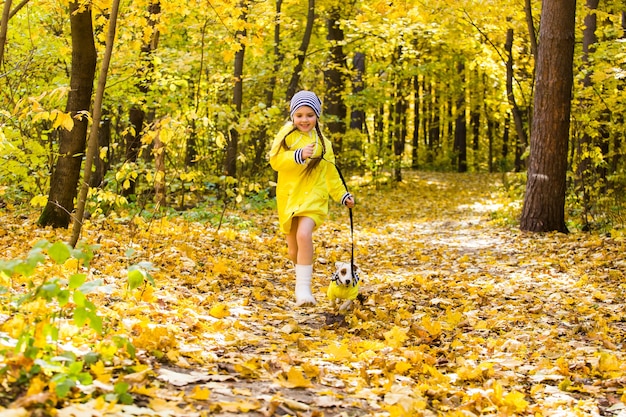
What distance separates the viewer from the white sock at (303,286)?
5.37 m

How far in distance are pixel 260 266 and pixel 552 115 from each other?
523cm

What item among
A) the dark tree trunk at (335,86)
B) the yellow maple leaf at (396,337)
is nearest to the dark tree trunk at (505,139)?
the dark tree trunk at (335,86)

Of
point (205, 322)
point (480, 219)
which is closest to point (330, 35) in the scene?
point (480, 219)

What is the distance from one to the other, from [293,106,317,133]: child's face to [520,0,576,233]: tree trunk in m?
5.45

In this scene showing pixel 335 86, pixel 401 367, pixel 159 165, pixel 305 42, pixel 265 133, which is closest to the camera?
pixel 401 367

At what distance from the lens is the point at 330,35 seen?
18.4 meters

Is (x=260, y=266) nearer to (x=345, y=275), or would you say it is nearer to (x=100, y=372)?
(x=345, y=275)

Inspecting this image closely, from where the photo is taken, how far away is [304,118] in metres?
5.32

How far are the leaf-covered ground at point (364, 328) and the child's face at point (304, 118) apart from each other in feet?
5.18

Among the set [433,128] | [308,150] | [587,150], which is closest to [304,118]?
[308,150]

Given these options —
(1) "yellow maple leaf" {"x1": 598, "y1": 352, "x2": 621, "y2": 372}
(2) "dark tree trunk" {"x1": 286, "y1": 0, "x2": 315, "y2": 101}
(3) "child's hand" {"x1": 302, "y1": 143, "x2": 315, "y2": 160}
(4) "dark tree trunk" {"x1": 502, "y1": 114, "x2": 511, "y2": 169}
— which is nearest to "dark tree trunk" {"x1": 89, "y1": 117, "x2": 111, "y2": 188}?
(2) "dark tree trunk" {"x1": 286, "y1": 0, "x2": 315, "y2": 101}

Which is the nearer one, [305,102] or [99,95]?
[99,95]

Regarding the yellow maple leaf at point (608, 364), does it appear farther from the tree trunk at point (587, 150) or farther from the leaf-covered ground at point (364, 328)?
the tree trunk at point (587, 150)

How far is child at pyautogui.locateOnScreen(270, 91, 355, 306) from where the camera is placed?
529 cm
